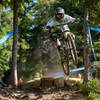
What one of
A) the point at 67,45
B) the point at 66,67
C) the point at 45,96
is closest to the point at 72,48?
the point at 67,45

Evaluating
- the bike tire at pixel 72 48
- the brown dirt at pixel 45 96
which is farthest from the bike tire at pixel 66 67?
the brown dirt at pixel 45 96

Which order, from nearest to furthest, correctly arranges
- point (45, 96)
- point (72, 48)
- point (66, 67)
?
point (72, 48) → point (66, 67) → point (45, 96)

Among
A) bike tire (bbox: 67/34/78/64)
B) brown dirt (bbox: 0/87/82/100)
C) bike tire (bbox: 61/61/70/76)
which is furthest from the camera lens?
brown dirt (bbox: 0/87/82/100)

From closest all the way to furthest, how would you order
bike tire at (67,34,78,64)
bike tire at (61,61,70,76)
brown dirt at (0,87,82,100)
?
bike tire at (67,34,78,64), bike tire at (61,61,70,76), brown dirt at (0,87,82,100)

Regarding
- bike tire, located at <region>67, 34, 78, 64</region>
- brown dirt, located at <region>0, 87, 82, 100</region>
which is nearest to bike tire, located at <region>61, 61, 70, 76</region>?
bike tire, located at <region>67, 34, 78, 64</region>

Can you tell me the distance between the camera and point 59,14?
4996mm

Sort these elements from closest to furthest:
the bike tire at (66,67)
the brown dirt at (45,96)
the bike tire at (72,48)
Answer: the bike tire at (72,48), the bike tire at (66,67), the brown dirt at (45,96)

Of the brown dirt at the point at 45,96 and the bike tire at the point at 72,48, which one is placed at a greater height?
the bike tire at the point at 72,48

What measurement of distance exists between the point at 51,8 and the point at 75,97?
40.8ft

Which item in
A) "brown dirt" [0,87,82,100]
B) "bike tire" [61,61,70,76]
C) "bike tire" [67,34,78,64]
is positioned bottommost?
"brown dirt" [0,87,82,100]

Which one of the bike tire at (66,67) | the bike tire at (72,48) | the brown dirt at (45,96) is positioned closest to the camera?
the bike tire at (72,48)

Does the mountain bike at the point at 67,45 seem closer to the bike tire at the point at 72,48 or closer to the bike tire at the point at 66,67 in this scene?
the bike tire at the point at 72,48

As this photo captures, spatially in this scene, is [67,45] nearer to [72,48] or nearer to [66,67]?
[72,48]

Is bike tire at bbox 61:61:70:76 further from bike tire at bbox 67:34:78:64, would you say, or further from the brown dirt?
the brown dirt
